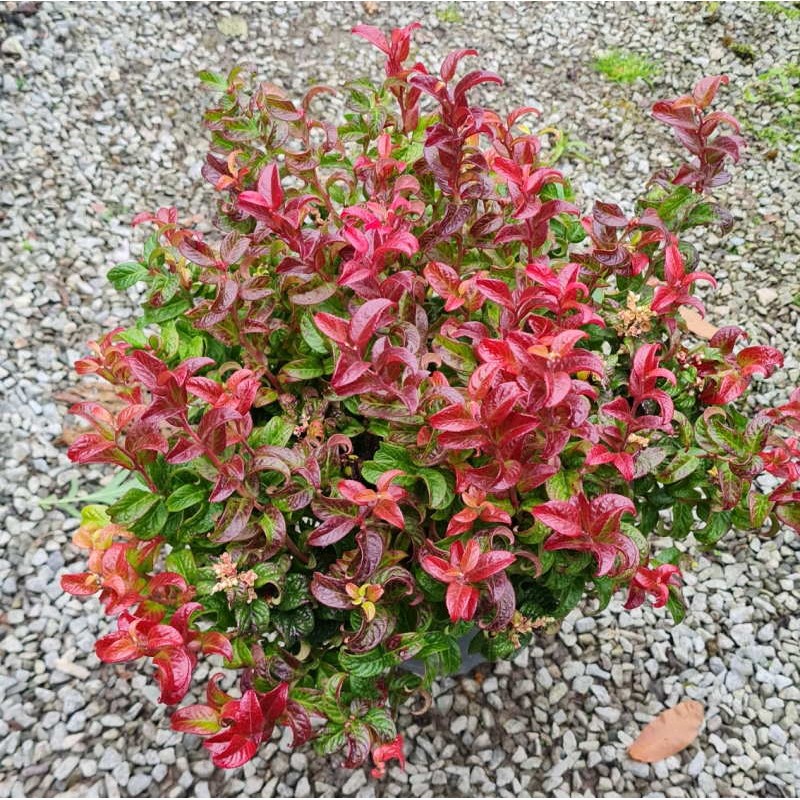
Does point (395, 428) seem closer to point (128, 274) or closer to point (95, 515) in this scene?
point (95, 515)

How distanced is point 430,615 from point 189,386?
68 cm

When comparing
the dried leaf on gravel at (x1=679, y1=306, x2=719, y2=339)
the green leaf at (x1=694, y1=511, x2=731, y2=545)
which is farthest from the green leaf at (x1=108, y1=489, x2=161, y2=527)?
the dried leaf on gravel at (x1=679, y1=306, x2=719, y2=339)

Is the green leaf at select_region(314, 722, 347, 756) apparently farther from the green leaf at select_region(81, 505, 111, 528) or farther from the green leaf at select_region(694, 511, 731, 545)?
the green leaf at select_region(694, 511, 731, 545)

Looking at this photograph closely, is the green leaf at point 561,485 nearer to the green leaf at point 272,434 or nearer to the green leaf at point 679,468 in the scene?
the green leaf at point 679,468

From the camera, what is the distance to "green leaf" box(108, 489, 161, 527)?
1.51m

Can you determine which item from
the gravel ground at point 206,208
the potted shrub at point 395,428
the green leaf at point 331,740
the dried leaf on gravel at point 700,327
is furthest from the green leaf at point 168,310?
the dried leaf on gravel at point 700,327

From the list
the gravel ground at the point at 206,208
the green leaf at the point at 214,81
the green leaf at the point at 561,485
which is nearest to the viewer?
the green leaf at the point at 561,485

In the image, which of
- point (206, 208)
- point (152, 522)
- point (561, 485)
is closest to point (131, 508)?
point (152, 522)

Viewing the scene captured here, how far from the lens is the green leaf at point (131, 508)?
151 cm

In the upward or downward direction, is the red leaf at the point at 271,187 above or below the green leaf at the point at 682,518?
above

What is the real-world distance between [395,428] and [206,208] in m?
2.39

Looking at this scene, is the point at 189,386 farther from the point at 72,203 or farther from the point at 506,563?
the point at 72,203

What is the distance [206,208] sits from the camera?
358cm

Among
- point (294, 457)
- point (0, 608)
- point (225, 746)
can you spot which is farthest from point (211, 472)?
point (0, 608)
